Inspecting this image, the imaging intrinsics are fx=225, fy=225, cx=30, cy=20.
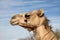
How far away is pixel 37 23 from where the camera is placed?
1668 millimetres

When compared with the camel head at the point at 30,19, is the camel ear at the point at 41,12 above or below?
above

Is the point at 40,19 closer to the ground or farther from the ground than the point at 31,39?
farther from the ground

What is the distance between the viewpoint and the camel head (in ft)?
5.49

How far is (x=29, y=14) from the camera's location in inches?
68.1

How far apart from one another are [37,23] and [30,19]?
0.26 ft

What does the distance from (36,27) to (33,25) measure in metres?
0.03

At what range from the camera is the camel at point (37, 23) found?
1.67 meters

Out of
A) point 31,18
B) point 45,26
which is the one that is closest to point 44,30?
point 45,26

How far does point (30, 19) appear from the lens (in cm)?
172

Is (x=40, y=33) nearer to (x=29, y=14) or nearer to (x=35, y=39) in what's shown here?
(x=35, y=39)

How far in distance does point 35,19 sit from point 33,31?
0.10 meters

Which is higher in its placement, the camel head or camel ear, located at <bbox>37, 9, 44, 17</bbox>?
camel ear, located at <bbox>37, 9, 44, 17</bbox>

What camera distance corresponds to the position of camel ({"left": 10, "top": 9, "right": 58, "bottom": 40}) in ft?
5.47

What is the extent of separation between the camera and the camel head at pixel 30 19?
1.67 m
